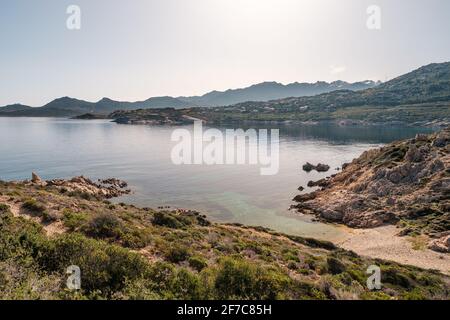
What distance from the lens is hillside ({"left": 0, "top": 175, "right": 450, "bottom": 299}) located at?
1420 centimetres

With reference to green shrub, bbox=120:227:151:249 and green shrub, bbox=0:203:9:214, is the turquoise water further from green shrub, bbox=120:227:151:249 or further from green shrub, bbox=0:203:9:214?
green shrub, bbox=0:203:9:214

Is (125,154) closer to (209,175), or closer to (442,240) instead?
(209,175)

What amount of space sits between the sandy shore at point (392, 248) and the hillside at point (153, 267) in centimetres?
386

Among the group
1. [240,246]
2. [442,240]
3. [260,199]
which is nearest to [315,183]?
[260,199]

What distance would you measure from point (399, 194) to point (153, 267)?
47725mm

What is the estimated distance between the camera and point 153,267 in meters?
16.7

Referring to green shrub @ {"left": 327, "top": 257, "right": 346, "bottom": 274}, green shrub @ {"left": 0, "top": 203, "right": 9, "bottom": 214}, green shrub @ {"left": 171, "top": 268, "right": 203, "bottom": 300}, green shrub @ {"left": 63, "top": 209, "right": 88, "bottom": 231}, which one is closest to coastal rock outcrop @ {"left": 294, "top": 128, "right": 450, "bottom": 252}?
green shrub @ {"left": 327, "top": 257, "right": 346, "bottom": 274}

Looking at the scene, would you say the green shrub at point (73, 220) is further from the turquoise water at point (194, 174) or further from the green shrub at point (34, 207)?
the turquoise water at point (194, 174)

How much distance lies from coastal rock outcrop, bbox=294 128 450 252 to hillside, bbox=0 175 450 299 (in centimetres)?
1649

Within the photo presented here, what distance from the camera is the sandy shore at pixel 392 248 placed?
3325cm

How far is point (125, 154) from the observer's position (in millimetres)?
109688

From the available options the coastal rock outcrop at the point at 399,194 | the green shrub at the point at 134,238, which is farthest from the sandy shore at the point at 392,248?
the green shrub at the point at 134,238
